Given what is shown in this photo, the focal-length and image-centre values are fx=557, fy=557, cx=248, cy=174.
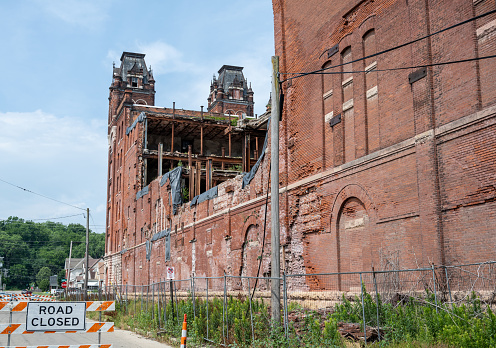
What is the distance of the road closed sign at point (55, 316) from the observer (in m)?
10.4

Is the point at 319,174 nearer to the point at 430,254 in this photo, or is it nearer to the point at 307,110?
the point at 307,110

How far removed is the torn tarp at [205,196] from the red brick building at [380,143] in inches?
127

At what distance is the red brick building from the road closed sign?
27.9 ft

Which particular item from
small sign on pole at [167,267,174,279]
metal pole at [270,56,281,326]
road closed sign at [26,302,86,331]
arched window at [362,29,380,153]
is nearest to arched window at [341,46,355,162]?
arched window at [362,29,380,153]

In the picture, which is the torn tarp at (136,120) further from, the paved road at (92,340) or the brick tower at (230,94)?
the brick tower at (230,94)

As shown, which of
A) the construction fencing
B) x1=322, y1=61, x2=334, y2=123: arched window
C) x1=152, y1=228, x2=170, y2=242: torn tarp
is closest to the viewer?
the construction fencing

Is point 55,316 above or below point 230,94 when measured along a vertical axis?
below

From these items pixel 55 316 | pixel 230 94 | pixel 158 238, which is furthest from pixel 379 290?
pixel 230 94

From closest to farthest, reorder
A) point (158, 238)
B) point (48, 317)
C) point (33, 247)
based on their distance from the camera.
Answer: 1. point (48, 317)
2. point (158, 238)
3. point (33, 247)

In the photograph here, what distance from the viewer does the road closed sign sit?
10.4 meters

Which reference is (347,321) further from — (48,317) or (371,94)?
(371,94)

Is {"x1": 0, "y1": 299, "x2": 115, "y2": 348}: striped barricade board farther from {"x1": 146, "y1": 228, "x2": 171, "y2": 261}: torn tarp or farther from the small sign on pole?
{"x1": 146, "y1": 228, "x2": 171, "y2": 261}: torn tarp

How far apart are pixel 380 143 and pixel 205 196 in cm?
1587

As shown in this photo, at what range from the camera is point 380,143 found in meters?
16.5
